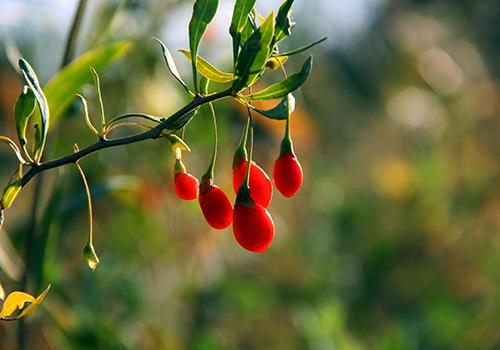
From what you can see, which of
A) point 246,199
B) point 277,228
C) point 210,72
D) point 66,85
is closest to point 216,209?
point 246,199

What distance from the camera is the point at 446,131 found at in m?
3.25

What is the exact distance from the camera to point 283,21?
704 millimetres

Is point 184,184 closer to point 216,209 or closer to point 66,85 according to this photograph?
point 216,209

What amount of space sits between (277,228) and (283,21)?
1795 millimetres

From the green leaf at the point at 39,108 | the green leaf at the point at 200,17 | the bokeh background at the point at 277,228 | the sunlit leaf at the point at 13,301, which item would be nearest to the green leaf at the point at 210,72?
the green leaf at the point at 200,17

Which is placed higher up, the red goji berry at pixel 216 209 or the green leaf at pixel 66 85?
the green leaf at pixel 66 85

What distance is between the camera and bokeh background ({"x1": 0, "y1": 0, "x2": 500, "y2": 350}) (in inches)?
64.1

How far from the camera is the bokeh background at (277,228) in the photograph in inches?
64.1

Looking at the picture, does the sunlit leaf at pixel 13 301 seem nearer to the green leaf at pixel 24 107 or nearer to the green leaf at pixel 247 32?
the green leaf at pixel 24 107

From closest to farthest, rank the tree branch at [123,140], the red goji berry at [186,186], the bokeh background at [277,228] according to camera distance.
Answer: the tree branch at [123,140] < the red goji berry at [186,186] < the bokeh background at [277,228]

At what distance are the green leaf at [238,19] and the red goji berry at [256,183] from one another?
5.8 inches

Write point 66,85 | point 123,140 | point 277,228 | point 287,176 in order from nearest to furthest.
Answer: point 123,140 → point 287,176 → point 66,85 → point 277,228

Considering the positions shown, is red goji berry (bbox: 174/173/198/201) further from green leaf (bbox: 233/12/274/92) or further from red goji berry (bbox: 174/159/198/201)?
green leaf (bbox: 233/12/274/92)

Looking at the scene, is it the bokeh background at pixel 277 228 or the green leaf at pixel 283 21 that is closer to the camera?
the green leaf at pixel 283 21
